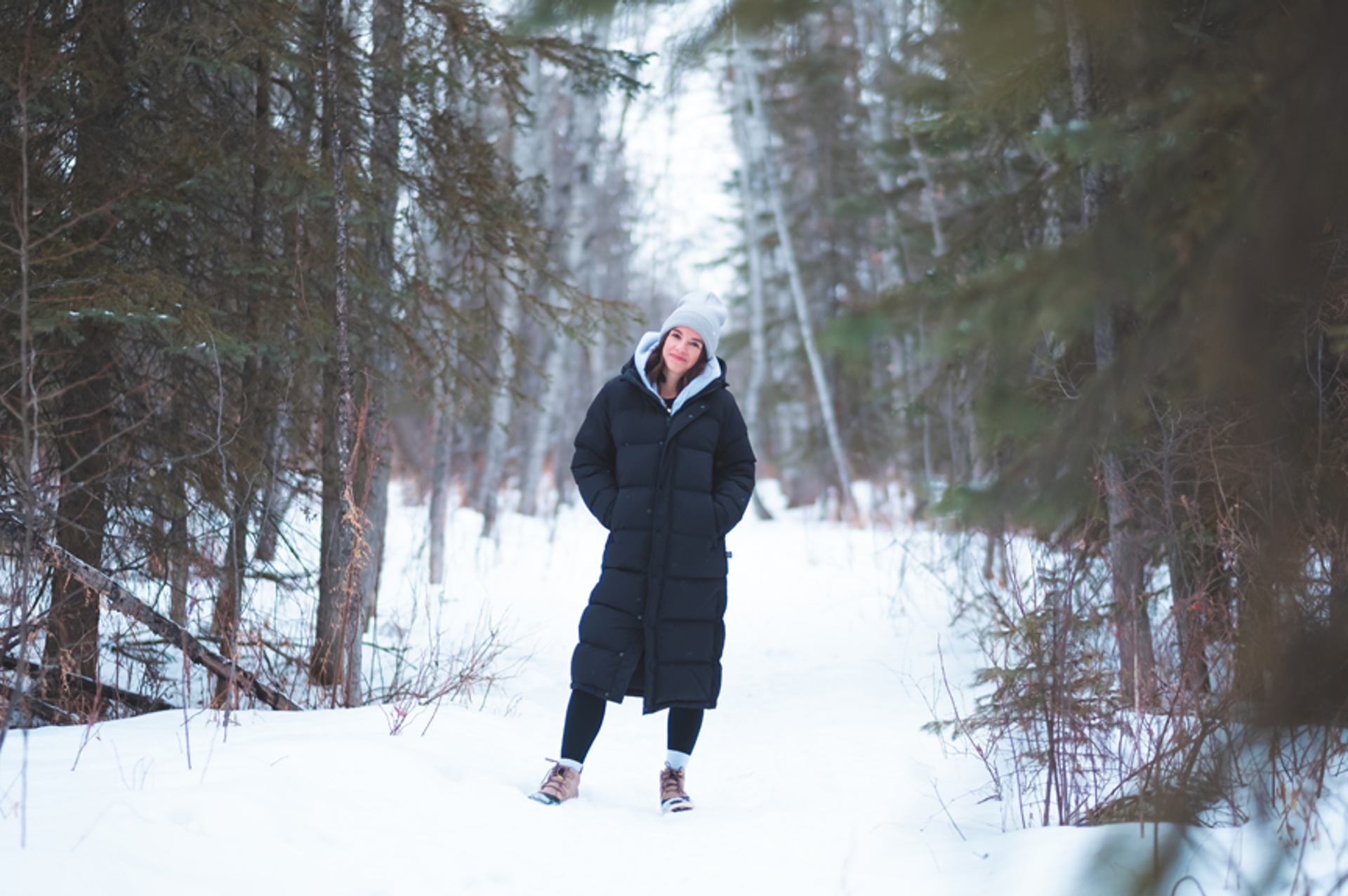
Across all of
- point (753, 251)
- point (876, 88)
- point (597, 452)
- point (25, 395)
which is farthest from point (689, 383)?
point (753, 251)

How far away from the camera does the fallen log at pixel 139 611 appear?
4.26m

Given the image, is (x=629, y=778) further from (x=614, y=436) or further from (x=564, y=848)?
(x=614, y=436)

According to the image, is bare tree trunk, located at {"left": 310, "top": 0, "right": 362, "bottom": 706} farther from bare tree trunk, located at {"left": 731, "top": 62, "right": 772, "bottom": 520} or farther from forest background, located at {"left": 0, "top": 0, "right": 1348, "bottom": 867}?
bare tree trunk, located at {"left": 731, "top": 62, "right": 772, "bottom": 520}

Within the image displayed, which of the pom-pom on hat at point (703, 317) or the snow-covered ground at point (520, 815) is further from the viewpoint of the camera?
the pom-pom on hat at point (703, 317)

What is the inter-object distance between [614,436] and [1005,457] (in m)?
3.06

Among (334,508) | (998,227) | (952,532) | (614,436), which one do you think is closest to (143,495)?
(334,508)

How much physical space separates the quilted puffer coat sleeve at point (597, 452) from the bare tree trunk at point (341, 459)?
1.04 metres

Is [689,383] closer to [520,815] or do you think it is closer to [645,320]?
[520,815]

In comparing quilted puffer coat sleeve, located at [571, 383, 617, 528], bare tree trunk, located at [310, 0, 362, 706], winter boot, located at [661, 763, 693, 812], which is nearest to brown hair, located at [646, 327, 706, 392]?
quilted puffer coat sleeve, located at [571, 383, 617, 528]

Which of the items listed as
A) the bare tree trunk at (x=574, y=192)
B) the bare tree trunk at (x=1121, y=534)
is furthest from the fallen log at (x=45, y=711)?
the bare tree trunk at (x=574, y=192)

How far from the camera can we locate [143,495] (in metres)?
5.11

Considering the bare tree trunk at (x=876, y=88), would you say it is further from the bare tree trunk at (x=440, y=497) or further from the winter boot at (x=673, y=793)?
the winter boot at (x=673, y=793)

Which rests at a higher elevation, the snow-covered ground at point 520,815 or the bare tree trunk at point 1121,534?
the bare tree trunk at point 1121,534

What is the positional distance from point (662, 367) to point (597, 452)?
1.45ft
